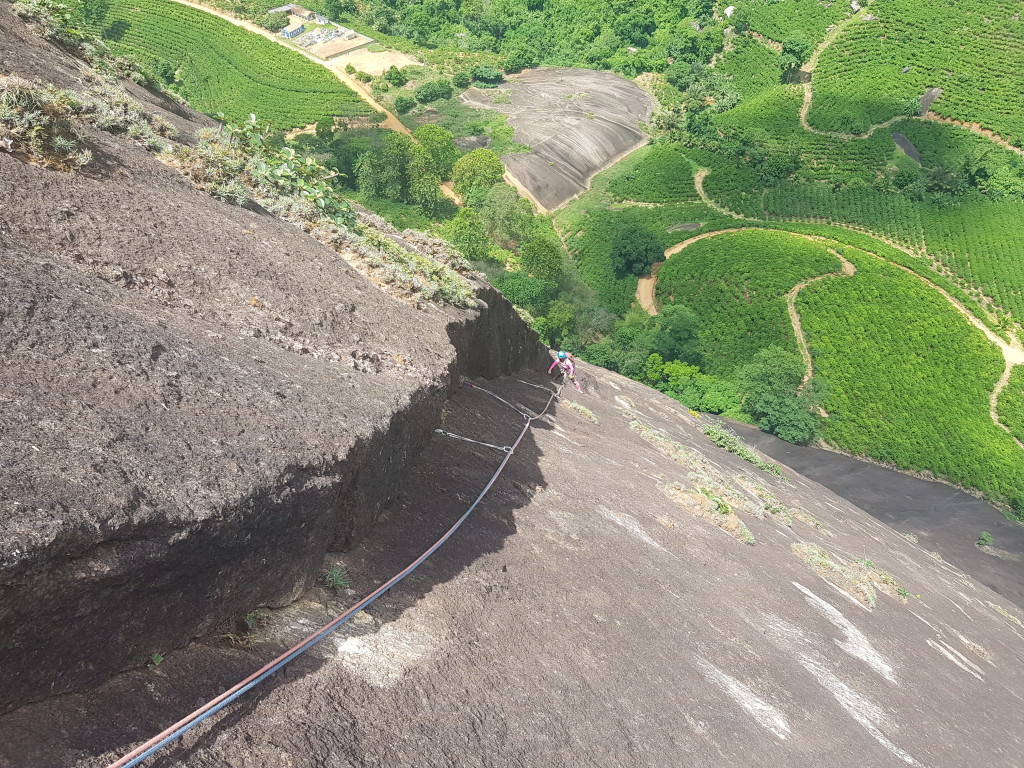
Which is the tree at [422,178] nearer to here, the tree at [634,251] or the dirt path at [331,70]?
the dirt path at [331,70]

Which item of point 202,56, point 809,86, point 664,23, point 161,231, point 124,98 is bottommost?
point 161,231

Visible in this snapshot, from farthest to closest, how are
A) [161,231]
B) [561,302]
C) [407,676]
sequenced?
[561,302], [161,231], [407,676]

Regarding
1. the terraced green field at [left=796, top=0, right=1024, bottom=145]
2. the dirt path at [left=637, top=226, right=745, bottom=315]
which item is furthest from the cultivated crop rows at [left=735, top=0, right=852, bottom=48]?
the dirt path at [left=637, top=226, right=745, bottom=315]

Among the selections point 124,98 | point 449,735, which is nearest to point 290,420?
point 449,735

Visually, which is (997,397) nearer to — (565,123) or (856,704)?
(856,704)

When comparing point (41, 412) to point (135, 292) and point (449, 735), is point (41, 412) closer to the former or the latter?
point (135, 292)

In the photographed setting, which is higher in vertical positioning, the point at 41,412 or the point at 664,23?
the point at 664,23

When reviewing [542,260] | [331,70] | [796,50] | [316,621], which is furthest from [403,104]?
[316,621]
